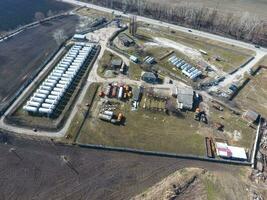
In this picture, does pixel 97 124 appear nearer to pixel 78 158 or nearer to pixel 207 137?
pixel 78 158

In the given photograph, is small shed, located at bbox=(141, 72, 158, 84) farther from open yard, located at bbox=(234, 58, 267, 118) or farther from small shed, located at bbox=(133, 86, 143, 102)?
open yard, located at bbox=(234, 58, 267, 118)

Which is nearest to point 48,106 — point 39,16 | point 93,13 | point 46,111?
point 46,111

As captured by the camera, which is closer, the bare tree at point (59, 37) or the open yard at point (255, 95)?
the open yard at point (255, 95)

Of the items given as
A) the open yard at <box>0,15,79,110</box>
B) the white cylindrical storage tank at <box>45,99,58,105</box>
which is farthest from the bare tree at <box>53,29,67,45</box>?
the white cylindrical storage tank at <box>45,99,58,105</box>

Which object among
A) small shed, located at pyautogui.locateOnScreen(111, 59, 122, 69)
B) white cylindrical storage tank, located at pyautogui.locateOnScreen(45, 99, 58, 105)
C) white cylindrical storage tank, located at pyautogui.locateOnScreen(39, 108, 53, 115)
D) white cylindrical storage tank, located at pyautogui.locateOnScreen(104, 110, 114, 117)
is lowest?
white cylindrical storage tank, located at pyautogui.locateOnScreen(104, 110, 114, 117)

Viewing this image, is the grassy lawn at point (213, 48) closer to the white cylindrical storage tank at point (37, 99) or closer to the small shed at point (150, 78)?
the small shed at point (150, 78)

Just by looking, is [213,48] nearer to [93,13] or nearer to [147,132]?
[147,132]

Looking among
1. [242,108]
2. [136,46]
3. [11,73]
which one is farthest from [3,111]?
[242,108]

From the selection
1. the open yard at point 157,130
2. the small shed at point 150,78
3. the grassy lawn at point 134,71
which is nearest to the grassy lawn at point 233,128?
the open yard at point 157,130
